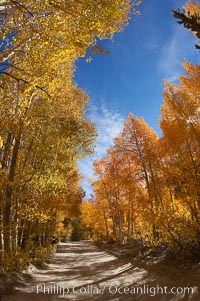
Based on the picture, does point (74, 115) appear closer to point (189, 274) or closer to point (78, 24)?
point (78, 24)

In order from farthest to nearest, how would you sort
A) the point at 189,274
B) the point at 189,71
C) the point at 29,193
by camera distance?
the point at 189,71 → the point at 29,193 → the point at 189,274

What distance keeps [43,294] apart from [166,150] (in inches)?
324

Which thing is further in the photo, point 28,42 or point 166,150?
point 166,150

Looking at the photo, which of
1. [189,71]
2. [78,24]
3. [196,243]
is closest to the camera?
[78,24]

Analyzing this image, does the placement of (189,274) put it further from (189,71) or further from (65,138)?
(189,71)

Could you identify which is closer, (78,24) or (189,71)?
(78,24)

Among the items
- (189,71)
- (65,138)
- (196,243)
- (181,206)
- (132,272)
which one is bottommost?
(132,272)

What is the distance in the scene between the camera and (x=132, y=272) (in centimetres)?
906

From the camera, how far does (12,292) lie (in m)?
6.52

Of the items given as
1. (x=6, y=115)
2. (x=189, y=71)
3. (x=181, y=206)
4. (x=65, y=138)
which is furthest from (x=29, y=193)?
(x=189, y=71)

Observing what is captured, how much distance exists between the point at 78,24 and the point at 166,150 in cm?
804

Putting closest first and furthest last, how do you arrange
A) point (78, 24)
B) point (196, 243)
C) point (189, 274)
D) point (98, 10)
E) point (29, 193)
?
point (98, 10), point (78, 24), point (189, 274), point (196, 243), point (29, 193)

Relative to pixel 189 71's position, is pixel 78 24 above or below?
below

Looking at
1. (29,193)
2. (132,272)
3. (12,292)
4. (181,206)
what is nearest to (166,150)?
(181,206)
